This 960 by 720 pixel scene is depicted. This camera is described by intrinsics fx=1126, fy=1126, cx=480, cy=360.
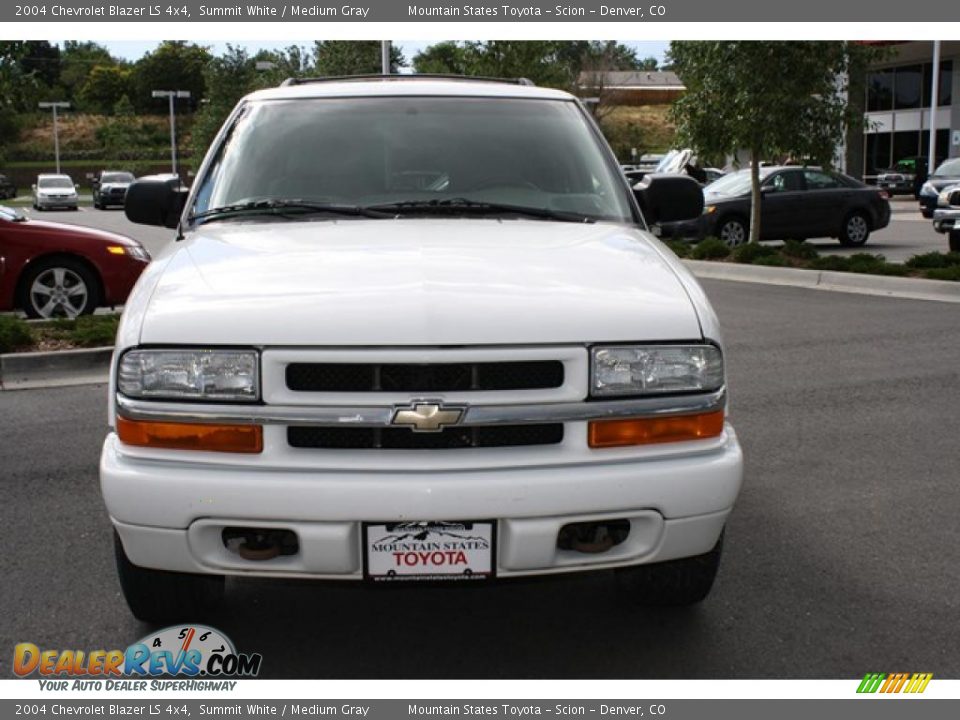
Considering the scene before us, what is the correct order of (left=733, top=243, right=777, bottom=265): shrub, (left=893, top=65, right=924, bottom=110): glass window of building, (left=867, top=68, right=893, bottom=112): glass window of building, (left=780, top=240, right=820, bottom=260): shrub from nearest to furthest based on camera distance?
(left=780, top=240, right=820, bottom=260): shrub → (left=733, top=243, right=777, bottom=265): shrub → (left=893, top=65, right=924, bottom=110): glass window of building → (left=867, top=68, right=893, bottom=112): glass window of building

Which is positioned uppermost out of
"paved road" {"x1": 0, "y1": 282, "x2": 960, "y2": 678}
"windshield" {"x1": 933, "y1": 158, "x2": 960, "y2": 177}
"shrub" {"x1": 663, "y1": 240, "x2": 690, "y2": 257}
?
"windshield" {"x1": 933, "y1": 158, "x2": 960, "y2": 177}

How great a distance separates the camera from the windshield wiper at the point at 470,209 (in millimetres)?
4215

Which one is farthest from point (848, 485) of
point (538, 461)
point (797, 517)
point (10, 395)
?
point (10, 395)

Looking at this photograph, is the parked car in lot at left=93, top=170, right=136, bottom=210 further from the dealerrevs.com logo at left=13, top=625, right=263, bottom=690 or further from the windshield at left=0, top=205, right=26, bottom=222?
the dealerrevs.com logo at left=13, top=625, right=263, bottom=690

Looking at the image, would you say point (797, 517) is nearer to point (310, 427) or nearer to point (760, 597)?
point (760, 597)

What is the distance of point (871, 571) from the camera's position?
4.29 m

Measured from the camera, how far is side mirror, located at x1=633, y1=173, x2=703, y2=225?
505cm

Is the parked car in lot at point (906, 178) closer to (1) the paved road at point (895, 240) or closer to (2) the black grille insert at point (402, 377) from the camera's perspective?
(1) the paved road at point (895, 240)

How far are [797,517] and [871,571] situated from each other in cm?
67

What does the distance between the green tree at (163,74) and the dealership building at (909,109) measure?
3341 inches

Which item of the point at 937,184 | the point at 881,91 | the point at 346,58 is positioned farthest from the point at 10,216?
the point at 881,91

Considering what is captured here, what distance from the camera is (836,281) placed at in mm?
13820

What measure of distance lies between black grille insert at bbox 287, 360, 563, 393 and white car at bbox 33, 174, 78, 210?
50063 mm

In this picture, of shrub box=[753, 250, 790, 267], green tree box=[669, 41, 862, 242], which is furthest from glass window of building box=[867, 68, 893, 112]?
shrub box=[753, 250, 790, 267]
